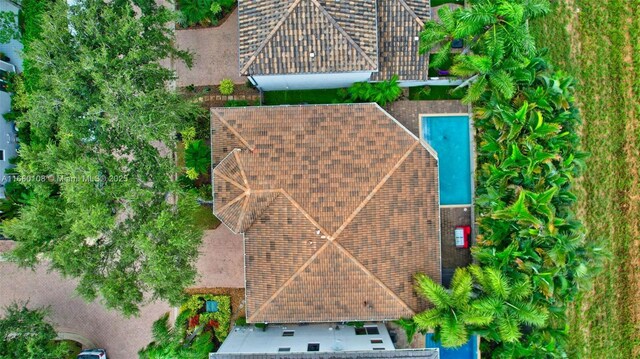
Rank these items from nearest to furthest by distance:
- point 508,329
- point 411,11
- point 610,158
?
point 508,329
point 411,11
point 610,158

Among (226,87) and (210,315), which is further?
(210,315)

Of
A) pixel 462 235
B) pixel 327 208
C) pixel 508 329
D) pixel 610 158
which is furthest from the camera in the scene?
pixel 610 158

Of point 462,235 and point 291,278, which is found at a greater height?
point 462,235

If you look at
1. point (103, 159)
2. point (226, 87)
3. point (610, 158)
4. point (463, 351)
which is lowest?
point (463, 351)

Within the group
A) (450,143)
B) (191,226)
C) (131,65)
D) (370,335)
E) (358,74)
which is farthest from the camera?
(450,143)

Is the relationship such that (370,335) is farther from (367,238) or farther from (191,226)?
(191,226)

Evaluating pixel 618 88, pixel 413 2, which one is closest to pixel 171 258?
pixel 413 2

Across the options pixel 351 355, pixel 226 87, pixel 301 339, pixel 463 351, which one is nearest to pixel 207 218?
pixel 226 87

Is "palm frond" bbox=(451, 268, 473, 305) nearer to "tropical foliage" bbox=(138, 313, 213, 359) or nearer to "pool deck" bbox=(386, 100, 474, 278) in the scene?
"pool deck" bbox=(386, 100, 474, 278)

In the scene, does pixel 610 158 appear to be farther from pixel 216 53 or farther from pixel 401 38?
pixel 216 53
